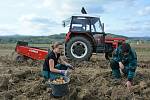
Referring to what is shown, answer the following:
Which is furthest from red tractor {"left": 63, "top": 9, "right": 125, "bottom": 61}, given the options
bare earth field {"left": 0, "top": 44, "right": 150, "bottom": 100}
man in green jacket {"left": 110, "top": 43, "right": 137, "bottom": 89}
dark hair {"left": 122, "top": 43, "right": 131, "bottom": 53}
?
dark hair {"left": 122, "top": 43, "right": 131, "bottom": 53}

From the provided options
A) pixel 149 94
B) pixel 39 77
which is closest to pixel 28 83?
pixel 39 77

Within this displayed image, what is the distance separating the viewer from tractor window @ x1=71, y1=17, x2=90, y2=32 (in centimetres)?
1396

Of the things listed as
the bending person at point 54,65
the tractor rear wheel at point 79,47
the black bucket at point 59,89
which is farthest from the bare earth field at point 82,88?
the tractor rear wheel at point 79,47

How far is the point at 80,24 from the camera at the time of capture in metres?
14.1

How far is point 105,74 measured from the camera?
9727 mm

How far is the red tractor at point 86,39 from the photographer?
13.8 meters

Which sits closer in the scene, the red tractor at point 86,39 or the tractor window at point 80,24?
the red tractor at point 86,39

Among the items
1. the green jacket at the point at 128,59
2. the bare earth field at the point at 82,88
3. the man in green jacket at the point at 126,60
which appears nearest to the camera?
the bare earth field at the point at 82,88

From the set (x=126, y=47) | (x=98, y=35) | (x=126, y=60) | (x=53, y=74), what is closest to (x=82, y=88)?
(x=53, y=74)

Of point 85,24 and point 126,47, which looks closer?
point 126,47

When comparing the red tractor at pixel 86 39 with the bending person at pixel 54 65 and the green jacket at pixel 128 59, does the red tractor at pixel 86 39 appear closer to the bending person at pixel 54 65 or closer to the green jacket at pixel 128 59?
the green jacket at pixel 128 59

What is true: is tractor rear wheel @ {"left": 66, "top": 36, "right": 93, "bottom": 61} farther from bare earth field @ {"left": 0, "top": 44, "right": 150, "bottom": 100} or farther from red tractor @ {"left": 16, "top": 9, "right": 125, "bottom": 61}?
bare earth field @ {"left": 0, "top": 44, "right": 150, "bottom": 100}

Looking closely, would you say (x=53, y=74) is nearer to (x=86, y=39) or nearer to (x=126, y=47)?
(x=126, y=47)

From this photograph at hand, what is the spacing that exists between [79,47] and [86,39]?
0.40 meters
